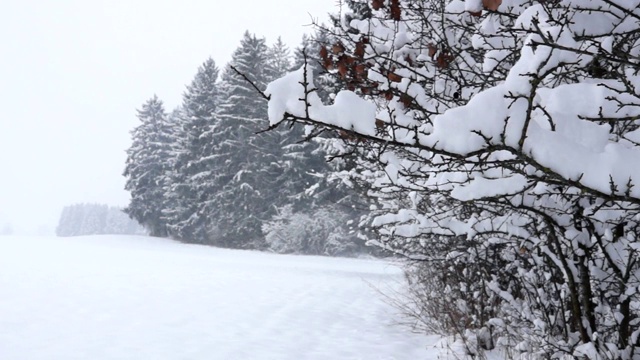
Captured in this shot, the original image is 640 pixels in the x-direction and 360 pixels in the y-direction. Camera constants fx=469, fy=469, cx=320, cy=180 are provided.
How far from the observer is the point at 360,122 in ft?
4.47

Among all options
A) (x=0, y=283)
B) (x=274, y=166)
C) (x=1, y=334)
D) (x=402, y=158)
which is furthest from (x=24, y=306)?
(x=274, y=166)

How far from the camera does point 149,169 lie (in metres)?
39.8

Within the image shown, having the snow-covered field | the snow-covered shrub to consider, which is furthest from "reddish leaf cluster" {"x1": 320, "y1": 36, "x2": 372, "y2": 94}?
the snow-covered shrub

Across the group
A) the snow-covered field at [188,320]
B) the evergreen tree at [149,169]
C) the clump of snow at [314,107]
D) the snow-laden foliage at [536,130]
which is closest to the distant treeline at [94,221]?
the evergreen tree at [149,169]

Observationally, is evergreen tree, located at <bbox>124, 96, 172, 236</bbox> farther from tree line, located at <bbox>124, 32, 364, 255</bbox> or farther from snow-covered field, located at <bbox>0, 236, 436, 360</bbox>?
snow-covered field, located at <bbox>0, 236, 436, 360</bbox>

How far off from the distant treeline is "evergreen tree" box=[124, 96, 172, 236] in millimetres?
51313

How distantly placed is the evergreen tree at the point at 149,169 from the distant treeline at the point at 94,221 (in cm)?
5131

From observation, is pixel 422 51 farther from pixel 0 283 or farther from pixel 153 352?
pixel 0 283

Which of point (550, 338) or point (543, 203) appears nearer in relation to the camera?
point (543, 203)

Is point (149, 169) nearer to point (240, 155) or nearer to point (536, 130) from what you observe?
point (240, 155)

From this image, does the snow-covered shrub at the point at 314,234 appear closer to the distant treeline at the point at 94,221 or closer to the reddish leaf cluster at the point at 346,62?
the reddish leaf cluster at the point at 346,62

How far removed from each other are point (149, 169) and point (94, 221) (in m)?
67.8

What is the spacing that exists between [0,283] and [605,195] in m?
10.4

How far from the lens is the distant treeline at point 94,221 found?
90400mm
